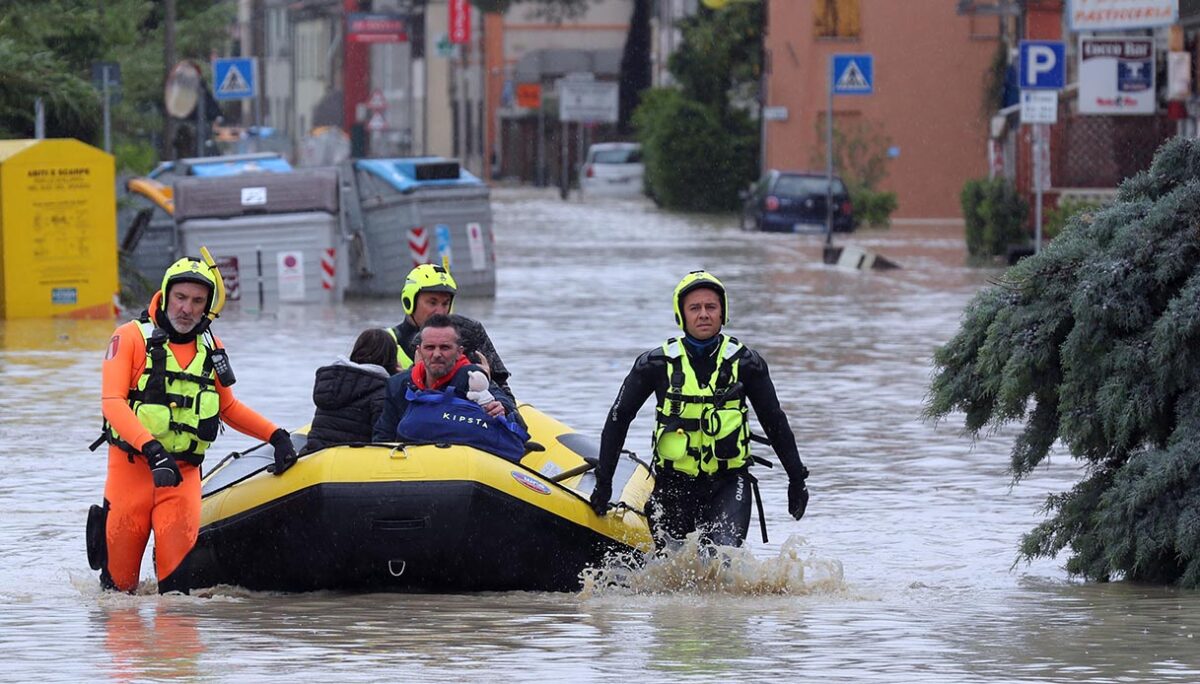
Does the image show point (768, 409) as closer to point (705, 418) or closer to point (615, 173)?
point (705, 418)

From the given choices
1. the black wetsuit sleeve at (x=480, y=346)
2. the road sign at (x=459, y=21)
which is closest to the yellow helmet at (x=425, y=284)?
the black wetsuit sleeve at (x=480, y=346)

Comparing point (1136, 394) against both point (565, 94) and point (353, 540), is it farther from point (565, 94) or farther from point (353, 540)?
point (565, 94)

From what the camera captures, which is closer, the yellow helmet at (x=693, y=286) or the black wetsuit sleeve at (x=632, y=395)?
the yellow helmet at (x=693, y=286)

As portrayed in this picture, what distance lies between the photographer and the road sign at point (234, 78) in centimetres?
3672

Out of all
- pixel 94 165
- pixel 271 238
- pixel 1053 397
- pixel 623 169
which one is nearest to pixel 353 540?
pixel 1053 397

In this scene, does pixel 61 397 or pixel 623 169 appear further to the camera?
pixel 623 169

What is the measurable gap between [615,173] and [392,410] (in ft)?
208

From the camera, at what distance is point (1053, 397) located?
10312mm

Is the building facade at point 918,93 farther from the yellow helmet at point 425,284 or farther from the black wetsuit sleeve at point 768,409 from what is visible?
the black wetsuit sleeve at point 768,409

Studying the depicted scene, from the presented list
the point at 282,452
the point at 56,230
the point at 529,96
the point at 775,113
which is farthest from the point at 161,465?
the point at 529,96

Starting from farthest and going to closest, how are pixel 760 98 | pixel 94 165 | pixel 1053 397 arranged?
1. pixel 760 98
2. pixel 94 165
3. pixel 1053 397

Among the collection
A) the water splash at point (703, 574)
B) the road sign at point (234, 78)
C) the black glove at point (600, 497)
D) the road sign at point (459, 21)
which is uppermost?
the road sign at point (459, 21)

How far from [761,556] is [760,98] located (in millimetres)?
49410

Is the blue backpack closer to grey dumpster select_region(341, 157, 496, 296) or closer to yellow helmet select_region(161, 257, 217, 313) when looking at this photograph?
yellow helmet select_region(161, 257, 217, 313)
